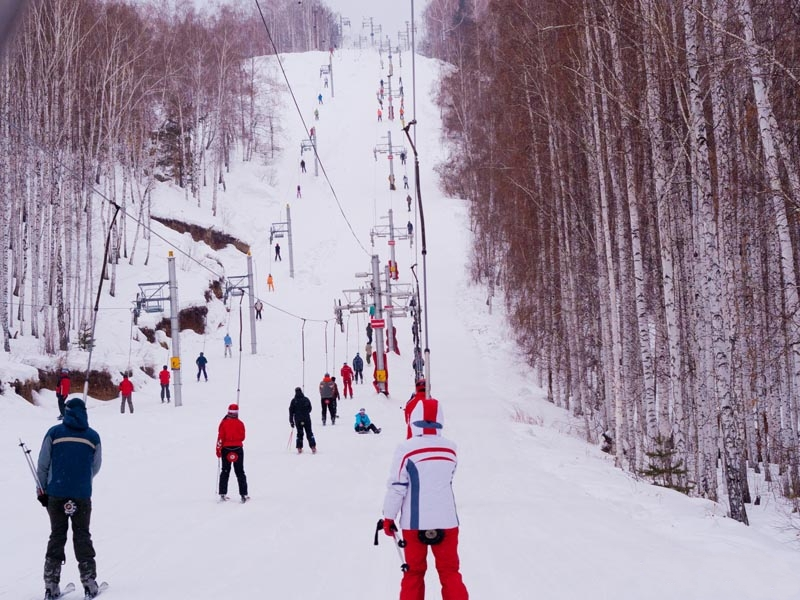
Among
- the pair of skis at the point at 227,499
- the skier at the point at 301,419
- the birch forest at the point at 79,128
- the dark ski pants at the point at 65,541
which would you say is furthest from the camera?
the birch forest at the point at 79,128

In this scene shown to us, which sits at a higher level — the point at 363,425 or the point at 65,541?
the point at 65,541

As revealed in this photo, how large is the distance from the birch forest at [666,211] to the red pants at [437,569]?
562 cm

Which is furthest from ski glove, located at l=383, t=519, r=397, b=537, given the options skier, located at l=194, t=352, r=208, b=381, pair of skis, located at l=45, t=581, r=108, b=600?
skier, located at l=194, t=352, r=208, b=381

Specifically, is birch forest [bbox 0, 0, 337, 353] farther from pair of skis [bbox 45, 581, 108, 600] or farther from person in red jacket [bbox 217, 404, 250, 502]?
pair of skis [bbox 45, 581, 108, 600]

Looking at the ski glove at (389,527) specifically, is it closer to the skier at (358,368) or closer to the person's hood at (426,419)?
the person's hood at (426,419)

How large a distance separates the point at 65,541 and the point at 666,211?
1203cm

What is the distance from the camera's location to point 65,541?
716cm

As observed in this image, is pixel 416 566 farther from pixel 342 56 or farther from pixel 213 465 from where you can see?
pixel 342 56

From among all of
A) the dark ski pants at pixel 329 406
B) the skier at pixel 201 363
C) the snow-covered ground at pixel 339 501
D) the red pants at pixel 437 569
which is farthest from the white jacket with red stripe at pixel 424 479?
the skier at pixel 201 363

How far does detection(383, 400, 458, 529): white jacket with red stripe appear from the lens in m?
5.68

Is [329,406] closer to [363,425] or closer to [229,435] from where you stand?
[363,425]

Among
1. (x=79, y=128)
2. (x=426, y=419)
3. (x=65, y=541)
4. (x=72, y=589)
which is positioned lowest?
(x=72, y=589)

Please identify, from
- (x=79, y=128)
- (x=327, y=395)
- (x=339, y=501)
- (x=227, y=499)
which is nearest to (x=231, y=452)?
(x=227, y=499)

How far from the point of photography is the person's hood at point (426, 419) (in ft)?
19.4
